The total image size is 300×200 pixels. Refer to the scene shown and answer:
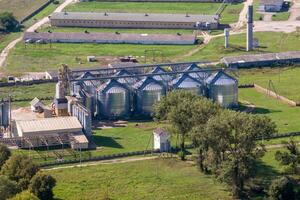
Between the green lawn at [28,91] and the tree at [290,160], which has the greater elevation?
the green lawn at [28,91]

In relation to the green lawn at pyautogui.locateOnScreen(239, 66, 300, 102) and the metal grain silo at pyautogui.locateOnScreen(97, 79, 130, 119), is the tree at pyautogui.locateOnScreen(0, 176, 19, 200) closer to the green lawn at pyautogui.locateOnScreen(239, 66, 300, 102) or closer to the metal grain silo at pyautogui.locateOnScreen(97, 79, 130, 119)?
the metal grain silo at pyautogui.locateOnScreen(97, 79, 130, 119)

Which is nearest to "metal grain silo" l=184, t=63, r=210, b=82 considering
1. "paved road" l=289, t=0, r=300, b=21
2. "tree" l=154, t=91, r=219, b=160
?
"tree" l=154, t=91, r=219, b=160

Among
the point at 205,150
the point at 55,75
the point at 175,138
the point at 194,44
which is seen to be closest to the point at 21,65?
the point at 55,75

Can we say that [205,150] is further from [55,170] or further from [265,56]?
[265,56]

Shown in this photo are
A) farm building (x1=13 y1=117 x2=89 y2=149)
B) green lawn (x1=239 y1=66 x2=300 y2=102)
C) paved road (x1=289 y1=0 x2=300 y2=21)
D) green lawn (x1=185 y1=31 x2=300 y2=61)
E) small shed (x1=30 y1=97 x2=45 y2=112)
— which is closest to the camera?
farm building (x1=13 y1=117 x2=89 y2=149)

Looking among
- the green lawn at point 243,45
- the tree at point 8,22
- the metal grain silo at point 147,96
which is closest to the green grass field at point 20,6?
the tree at point 8,22

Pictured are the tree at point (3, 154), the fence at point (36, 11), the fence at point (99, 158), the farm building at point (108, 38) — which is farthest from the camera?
the fence at point (36, 11)

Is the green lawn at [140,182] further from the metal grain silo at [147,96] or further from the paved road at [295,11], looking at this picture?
the paved road at [295,11]

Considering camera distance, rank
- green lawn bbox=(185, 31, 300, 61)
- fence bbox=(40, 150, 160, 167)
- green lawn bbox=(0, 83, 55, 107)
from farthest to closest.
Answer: green lawn bbox=(185, 31, 300, 61) < green lawn bbox=(0, 83, 55, 107) < fence bbox=(40, 150, 160, 167)
